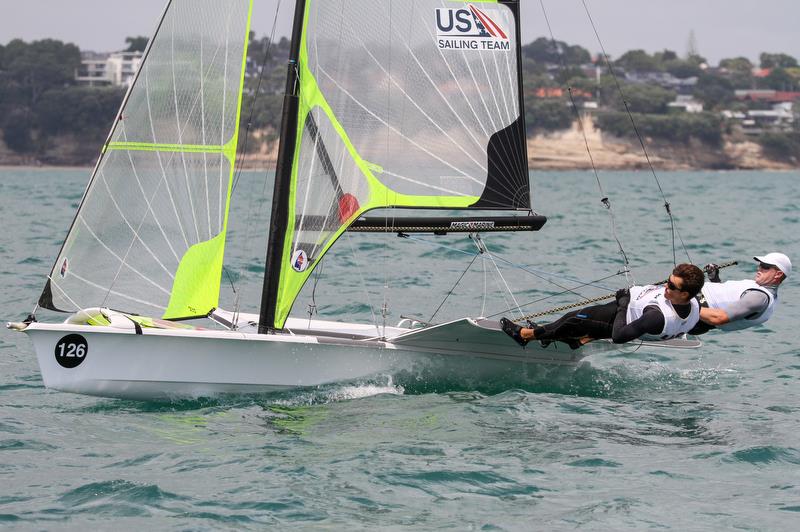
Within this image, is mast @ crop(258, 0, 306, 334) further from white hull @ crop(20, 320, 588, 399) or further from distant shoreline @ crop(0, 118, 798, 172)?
distant shoreline @ crop(0, 118, 798, 172)

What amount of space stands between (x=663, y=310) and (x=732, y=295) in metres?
0.69

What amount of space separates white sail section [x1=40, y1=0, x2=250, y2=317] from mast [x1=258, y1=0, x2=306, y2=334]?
416 millimetres

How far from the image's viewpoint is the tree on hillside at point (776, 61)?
19100cm

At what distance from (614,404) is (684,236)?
16.8m

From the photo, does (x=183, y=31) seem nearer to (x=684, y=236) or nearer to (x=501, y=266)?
(x=501, y=266)

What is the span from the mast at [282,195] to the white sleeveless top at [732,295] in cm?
336

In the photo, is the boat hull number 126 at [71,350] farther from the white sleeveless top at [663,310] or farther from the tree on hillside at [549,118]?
the tree on hillside at [549,118]

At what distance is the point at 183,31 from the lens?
959cm

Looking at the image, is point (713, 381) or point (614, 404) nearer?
point (614, 404)

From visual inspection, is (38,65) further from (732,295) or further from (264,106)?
(732,295)

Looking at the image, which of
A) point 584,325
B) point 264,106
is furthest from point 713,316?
point 264,106

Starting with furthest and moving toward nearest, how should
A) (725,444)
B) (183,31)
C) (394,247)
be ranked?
(394,247) < (183,31) < (725,444)

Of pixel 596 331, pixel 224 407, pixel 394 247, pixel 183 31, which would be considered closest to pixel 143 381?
pixel 224 407

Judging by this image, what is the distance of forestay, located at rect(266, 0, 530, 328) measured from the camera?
31.3 feet
